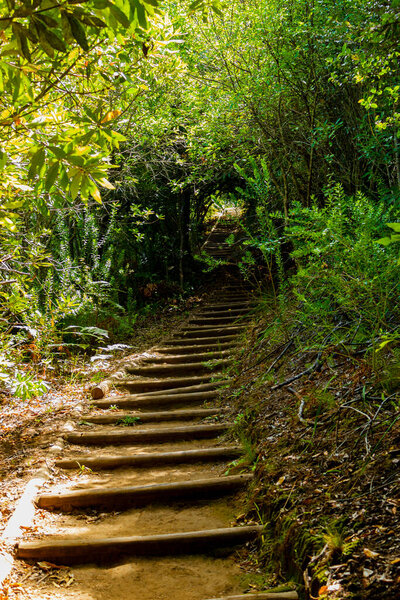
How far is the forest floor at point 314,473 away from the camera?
170 centimetres

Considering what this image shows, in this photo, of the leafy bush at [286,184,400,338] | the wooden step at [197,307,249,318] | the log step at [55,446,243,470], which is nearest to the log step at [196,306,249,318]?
the wooden step at [197,307,249,318]

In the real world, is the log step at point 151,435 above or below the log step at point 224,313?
below

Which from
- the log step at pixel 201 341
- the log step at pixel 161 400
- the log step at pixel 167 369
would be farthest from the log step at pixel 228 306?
the log step at pixel 161 400

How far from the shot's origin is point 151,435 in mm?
4090

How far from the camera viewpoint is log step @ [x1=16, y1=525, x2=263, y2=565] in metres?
2.51

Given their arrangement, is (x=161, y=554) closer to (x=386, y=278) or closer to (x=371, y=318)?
(x=371, y=318)

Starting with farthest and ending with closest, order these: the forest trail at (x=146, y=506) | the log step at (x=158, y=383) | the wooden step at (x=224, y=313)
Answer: the wooden step at (x=224, y=313) < the log step at (x=158, y=383) < the forest trail at (x=146, y=506)

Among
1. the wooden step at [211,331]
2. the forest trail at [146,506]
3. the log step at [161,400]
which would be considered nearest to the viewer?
the forest trail at [146,506]

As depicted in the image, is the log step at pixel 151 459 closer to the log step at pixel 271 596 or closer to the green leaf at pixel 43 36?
the log step at pixel 271 596

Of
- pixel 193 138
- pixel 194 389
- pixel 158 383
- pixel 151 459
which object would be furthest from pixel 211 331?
pixel 151 459

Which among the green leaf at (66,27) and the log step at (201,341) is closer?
the green leaf at (66,27)

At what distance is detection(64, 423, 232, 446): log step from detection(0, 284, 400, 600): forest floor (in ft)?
0.81

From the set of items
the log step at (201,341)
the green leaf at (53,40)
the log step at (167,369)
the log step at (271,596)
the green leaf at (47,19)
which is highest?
the green leaf at (47,19)

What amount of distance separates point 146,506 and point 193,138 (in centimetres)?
598
